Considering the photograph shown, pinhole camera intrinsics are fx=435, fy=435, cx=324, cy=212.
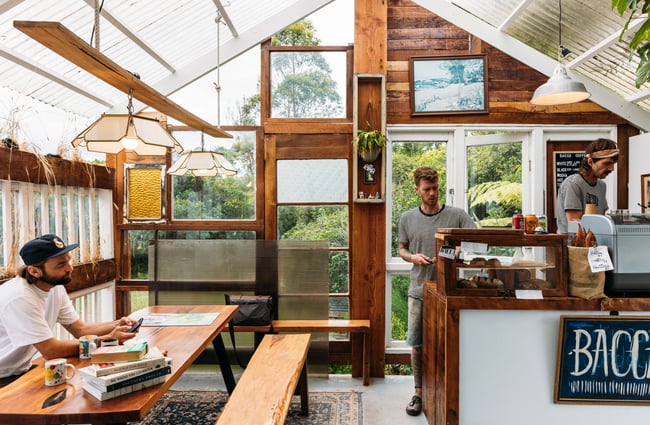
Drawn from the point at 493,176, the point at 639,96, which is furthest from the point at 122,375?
the point at 639,96

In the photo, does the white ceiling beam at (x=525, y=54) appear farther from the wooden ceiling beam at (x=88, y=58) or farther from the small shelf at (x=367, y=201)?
the wooden ceiling beam at (x=88, y=58)

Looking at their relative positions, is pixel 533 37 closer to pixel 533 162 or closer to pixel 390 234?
pixel 533 162

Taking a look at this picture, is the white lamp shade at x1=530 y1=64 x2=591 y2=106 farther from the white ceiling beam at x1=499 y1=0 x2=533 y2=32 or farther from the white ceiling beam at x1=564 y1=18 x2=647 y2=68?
the white ceiling beam at x1=499 y1=0 x2=533 y2=32

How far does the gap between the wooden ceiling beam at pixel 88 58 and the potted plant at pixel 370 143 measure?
5.51ft

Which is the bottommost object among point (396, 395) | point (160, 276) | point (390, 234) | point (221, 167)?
point (396, 395)

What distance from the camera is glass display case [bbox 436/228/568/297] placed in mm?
2293


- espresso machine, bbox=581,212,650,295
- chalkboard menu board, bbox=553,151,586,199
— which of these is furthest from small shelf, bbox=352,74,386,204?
espresso machine, bbox=581,212,650,295

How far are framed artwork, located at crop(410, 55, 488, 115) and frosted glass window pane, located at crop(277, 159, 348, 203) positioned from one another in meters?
0.92

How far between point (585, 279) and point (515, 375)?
2.03 feet

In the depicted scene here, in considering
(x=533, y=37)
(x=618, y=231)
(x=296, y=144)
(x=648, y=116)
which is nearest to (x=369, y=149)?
(x=296, y=144)

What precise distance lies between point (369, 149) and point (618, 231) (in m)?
2.13

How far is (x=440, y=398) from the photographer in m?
2.50

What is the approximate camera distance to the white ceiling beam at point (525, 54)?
396 cm

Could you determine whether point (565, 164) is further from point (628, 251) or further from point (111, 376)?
point (111, 376)
